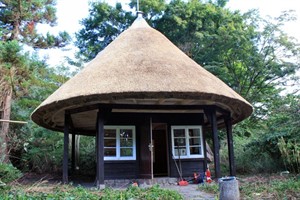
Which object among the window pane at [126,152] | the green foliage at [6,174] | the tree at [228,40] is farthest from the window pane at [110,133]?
the tree at [228,40]

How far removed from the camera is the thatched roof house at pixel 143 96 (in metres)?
8.09

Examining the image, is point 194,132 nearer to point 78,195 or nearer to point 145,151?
point 145,151

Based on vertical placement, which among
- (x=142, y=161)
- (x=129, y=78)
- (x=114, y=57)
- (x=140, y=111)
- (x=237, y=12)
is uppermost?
(x=237, y=12)

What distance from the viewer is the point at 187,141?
10391 millimetres

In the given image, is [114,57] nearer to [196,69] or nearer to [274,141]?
[196,69]

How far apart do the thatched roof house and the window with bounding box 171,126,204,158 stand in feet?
0.11

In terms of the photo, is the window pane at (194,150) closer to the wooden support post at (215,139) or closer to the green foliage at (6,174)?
the wooden support post at (215,139)

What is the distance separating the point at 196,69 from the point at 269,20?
10.2 meters

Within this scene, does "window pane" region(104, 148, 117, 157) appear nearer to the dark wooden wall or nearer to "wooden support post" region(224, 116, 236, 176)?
the dark wooden wall

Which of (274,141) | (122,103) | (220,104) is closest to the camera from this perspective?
(122,103)

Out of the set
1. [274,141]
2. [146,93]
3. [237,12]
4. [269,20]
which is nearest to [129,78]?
[146,93]

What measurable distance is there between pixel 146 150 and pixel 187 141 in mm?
1474

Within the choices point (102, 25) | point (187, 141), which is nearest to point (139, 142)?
point (187, 141)

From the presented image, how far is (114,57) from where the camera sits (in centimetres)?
970
